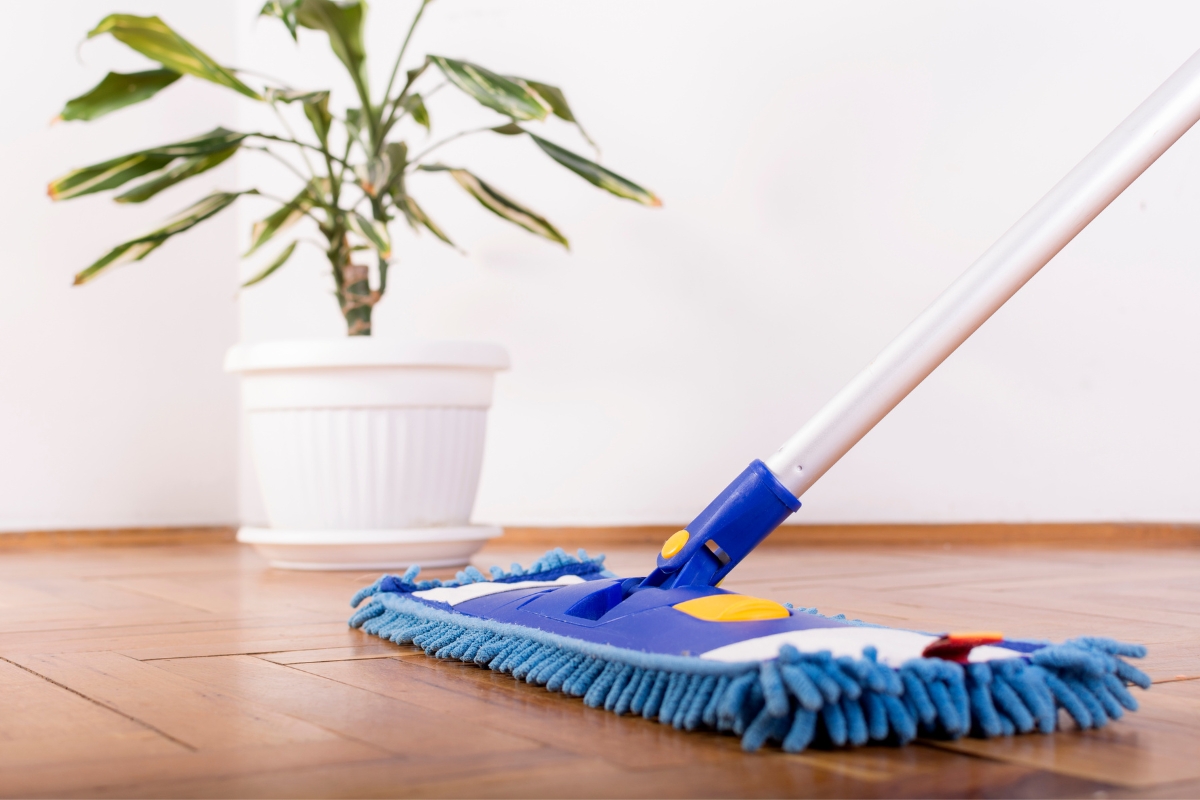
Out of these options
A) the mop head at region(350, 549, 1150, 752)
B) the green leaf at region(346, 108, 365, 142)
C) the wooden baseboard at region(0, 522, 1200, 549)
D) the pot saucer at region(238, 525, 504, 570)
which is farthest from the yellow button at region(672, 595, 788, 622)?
the wooden baseboard at region(0, 522, 1200, 549)

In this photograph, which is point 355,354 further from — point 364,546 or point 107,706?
point 107,706

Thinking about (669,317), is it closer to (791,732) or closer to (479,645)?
(479,645)

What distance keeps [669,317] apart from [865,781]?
149cm

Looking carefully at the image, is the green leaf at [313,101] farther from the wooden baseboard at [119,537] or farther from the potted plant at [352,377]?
the wooden baseboard at [119,537]

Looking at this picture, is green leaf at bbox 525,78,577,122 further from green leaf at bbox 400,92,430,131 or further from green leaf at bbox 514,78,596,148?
green leaf at bbox 400,92,430,131

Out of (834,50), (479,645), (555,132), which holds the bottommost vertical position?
(479,645)

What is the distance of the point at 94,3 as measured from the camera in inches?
77.5

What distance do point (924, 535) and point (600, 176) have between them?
2.57 ft

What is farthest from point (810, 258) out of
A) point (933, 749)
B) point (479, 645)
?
point (933, 749)

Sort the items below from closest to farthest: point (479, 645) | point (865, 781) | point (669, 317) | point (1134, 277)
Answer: point (865, 781)
point (479, 645)
point (1134, 277)
point (669, 317)

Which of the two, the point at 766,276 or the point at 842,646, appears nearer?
the point at 842,646

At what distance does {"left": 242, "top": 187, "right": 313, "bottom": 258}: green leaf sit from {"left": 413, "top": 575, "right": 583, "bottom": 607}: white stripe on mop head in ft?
2.66

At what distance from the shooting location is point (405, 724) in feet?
1.70

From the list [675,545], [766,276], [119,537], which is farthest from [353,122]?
[675,545]
